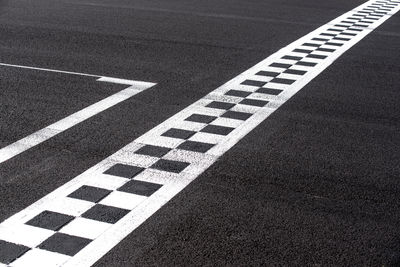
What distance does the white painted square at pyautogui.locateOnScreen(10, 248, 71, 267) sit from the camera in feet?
18.0

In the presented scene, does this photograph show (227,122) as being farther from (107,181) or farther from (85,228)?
(85,228)

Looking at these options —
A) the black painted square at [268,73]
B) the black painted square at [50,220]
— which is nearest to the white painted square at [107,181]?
the black painted square at [50,220]

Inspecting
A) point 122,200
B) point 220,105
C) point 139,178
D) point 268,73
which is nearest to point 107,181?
point 139,178

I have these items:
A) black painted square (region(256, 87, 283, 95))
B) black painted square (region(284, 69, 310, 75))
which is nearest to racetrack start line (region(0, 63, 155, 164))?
black painted square (region(256, 87, 283, 95))

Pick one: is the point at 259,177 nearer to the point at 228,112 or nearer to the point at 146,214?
the point at 146,214

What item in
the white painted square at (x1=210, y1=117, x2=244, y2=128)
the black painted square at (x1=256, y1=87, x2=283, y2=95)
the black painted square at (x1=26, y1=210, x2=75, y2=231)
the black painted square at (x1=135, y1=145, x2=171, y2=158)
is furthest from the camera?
the black painted square at (x1=256, y1=87, x2=283, y2=95)

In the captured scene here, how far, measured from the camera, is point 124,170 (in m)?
7.42

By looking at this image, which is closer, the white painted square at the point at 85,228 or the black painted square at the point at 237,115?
the white painted square at the point at 85,228

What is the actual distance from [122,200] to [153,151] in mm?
1358

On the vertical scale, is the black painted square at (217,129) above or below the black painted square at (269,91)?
above

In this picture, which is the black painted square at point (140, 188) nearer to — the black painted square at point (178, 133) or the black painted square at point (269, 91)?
the black painted square at point (178, 133)

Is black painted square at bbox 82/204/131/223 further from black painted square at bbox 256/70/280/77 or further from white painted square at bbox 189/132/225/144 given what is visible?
black painted square at bbox 256/70/280/77

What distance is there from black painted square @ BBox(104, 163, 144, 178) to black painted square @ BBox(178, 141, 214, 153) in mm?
832

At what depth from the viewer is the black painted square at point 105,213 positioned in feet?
20.7
